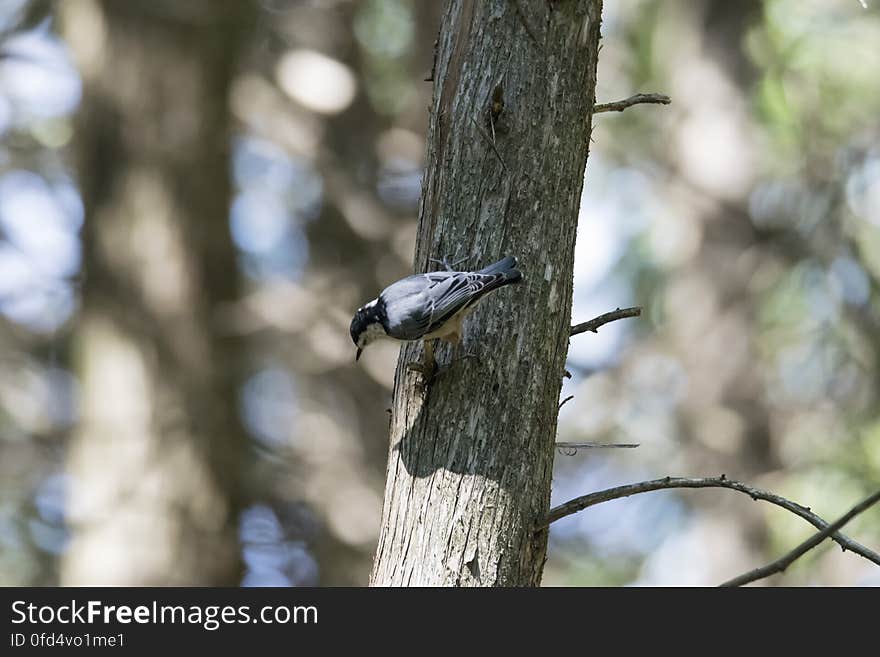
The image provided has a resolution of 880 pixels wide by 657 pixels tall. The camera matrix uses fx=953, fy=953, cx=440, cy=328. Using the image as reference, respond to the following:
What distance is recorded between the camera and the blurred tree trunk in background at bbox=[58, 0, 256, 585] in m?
5.81

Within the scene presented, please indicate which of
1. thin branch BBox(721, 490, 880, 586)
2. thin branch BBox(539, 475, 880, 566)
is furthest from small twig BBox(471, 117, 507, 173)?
thin branch BBox(721, 490, 880, 586)

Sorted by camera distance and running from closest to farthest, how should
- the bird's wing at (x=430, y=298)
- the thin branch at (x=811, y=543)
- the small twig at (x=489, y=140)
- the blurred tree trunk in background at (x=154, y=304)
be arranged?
1. the thin branch at (x=811, y=543)
2. the bird's wing at (x=430, y=298)
3. the small twig at (x=489, y=140)
4. the blurred tree trunk in background at (x=154, y=304)

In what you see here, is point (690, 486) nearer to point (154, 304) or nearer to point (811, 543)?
point (811, 543)

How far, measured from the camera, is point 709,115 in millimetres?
8070

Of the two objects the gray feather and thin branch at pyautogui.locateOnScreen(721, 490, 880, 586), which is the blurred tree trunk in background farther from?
thin branch at pyautogui.locateOnScreen(721, 490, 880, 586)

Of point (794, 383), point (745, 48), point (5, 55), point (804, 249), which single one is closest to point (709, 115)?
point (745, 48)

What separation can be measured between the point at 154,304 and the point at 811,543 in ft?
15.8

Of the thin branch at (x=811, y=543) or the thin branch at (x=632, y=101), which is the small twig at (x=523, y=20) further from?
the thin branch at (x=811, y=543)

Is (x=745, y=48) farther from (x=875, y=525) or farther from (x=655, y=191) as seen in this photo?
(x=875, y=525)

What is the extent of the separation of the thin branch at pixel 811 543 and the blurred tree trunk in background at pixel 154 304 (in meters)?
4.19

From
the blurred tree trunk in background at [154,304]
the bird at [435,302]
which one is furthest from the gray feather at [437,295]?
the blurred tree trunk in background at [154,304]

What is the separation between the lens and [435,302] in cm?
261

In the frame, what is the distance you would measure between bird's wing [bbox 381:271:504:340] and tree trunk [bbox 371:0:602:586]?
0.10 m

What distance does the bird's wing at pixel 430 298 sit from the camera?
104 inches
